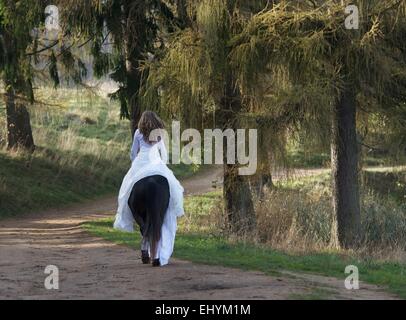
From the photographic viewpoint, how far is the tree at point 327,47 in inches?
599

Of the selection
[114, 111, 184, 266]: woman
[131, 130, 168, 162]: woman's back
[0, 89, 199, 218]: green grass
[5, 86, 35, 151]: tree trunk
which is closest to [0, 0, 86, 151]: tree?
[0, 89, 199, 218]: green grass

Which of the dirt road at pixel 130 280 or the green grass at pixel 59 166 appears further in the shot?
the green grass at pixel 59 166

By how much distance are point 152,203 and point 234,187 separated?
7.61m

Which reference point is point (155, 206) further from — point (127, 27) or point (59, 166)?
point (59, 166)

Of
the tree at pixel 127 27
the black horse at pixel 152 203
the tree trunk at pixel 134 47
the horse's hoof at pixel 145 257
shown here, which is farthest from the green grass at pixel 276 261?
the tree at pixel 127 27

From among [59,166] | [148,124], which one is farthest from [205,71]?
[59,166]

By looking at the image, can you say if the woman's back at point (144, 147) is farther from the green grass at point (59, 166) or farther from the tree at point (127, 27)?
the green grass at point (59, 166)

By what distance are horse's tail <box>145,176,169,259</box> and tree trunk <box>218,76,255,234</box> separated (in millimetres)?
5790

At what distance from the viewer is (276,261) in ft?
39.5

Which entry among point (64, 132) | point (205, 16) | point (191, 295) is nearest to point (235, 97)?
point (205, 16)

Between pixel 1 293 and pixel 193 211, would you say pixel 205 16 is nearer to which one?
pixel 193 211

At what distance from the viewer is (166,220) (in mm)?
11148

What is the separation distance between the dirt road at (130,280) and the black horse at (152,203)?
40 centimetres
